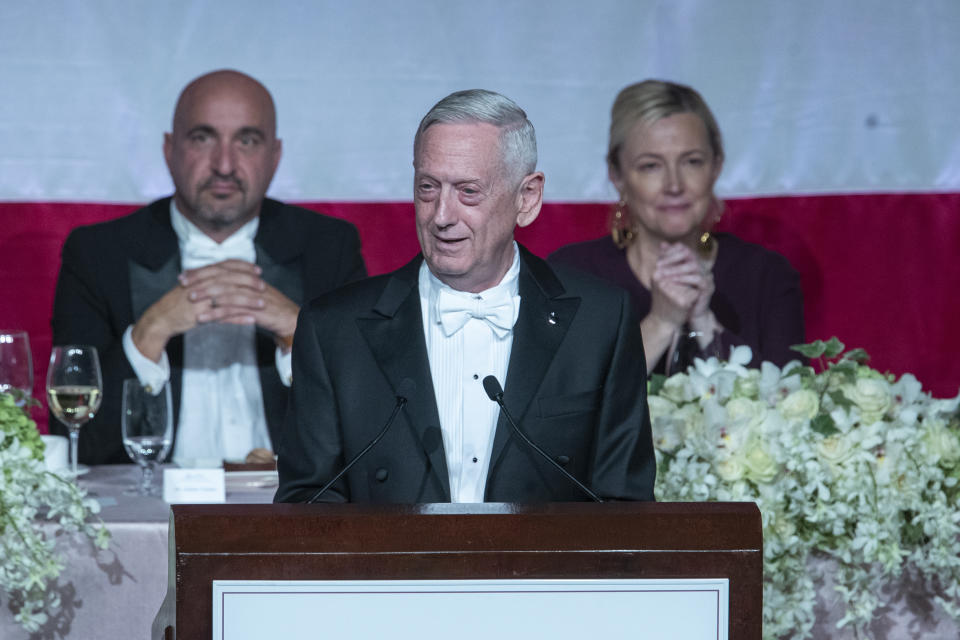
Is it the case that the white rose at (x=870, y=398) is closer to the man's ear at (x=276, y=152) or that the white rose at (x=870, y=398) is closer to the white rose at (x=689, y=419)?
the white rose at (x=689, y=419)

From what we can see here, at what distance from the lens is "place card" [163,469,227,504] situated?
2.38 metres

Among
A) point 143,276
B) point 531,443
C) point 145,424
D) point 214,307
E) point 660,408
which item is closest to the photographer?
point 531,443

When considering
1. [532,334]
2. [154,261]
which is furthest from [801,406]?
[154,261]

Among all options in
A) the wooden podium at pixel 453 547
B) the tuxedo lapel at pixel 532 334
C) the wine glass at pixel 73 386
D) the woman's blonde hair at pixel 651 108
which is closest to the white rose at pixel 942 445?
the tuxedo lapel at pixel 532 334

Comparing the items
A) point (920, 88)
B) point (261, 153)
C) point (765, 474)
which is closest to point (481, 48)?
point (261, 153)

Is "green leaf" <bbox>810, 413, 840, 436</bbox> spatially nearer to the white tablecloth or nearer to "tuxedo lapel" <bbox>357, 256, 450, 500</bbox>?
"tuxedo lapel" <bbox>357, 256, 450, 500</bbox>

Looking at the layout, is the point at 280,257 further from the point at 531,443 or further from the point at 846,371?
the point at 531,443

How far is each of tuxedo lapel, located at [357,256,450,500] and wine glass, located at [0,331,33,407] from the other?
1.16 meters

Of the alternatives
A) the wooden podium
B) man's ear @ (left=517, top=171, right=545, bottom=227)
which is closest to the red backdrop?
man's ear @ (left=517, top=171, right=545, bottom=227)

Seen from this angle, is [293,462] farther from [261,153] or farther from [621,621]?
[261,153]

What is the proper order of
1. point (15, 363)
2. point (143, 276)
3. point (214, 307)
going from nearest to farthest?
point (15, 363), point (214, 307), point (143, 276)

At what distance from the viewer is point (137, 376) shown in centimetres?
342

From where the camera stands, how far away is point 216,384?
145 inches

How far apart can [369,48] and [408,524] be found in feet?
9.24
